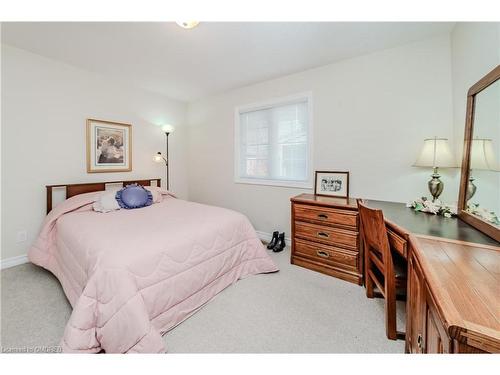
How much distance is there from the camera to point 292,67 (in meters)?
2.69

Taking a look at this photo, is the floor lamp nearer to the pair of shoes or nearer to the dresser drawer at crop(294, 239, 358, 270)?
the pair of shoes

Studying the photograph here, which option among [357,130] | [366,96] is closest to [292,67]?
[366,96]

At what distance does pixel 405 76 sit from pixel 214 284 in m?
2.69

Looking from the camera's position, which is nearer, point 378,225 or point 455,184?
point 378,225

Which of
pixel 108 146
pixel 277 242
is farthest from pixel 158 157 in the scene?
pixel 277 242

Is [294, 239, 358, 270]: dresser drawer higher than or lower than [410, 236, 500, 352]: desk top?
→ lower

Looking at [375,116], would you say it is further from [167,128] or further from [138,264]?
[167,128]

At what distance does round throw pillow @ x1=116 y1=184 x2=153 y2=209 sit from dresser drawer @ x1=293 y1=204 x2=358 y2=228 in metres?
1.78

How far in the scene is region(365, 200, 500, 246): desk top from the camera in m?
1.19

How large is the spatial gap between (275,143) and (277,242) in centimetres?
140

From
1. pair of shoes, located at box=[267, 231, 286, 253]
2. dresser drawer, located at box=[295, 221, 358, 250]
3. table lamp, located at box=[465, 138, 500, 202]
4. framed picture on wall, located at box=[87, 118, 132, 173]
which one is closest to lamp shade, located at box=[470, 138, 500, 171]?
table lamp, located at box=[465, 138, 500, 202]

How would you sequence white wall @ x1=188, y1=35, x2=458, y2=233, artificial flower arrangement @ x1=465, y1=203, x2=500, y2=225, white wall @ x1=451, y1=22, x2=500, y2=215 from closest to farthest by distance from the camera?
artificial flower arrangement @ x1=465, y1=203, x2=500, y2=225 → white wall @ x1=451, y1=22, x2=500, y2=215 → white wall @ x1=188, y1=35, x2=458, y2=233
